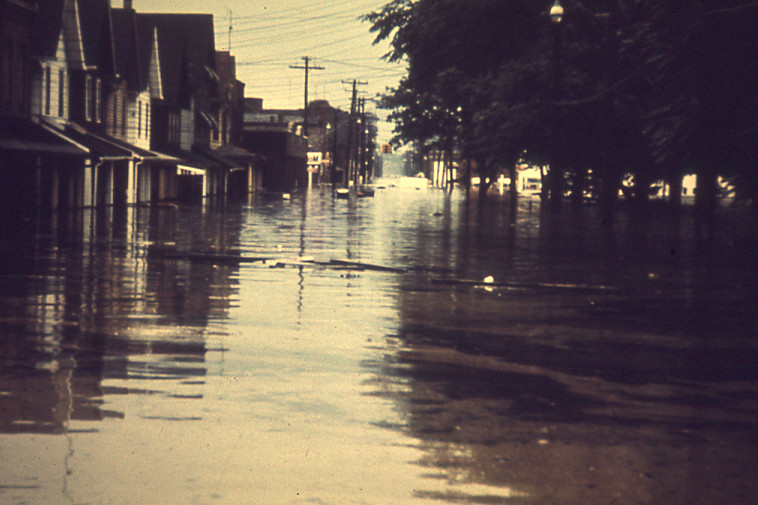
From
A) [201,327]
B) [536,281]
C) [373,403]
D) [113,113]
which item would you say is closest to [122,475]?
[373,403]

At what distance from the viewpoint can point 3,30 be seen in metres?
36.4

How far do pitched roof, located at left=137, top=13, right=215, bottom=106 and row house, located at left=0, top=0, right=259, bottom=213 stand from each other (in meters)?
0.08

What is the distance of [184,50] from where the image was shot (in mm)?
69312

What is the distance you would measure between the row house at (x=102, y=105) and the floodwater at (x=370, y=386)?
736 inches

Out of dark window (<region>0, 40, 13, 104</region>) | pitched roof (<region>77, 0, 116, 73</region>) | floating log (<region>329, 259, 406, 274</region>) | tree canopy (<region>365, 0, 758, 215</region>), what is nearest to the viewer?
floating log (<region>329, 259, 406, 274</region>)

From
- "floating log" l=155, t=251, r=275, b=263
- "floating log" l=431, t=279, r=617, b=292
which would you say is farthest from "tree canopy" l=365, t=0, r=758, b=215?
"floating log" l=155, t=251, r=275, b=263

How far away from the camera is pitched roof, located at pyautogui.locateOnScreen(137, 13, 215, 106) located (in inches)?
2758

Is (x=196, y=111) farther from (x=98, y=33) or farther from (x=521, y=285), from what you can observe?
(x=521, y=285)

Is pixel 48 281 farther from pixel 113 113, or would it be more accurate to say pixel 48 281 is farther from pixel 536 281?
pixel 113 113

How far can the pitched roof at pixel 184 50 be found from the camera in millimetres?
70062

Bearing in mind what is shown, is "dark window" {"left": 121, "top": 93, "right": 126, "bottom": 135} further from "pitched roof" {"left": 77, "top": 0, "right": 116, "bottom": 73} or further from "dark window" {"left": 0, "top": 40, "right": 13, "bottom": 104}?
"dark window" {"left": 0, "top": 40, "right": 13, "bottom": 104}

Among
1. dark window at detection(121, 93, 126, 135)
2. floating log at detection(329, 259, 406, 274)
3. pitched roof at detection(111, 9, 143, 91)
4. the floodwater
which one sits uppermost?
pitched roof at detection(111, 9, 143, 91)

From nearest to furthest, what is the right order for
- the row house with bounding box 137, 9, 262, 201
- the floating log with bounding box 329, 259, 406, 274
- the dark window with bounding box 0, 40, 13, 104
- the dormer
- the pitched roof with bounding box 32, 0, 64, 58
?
the floating log with bounding box 329, 259, 406, 274 → the dark window with bounding box 0, 40, 13, 104 → the pitched roof with bounding box 32, 0, 64, 58 → the dormer → the row house with bounding box 137, 9, 262, 201

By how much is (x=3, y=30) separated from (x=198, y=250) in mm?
15675
